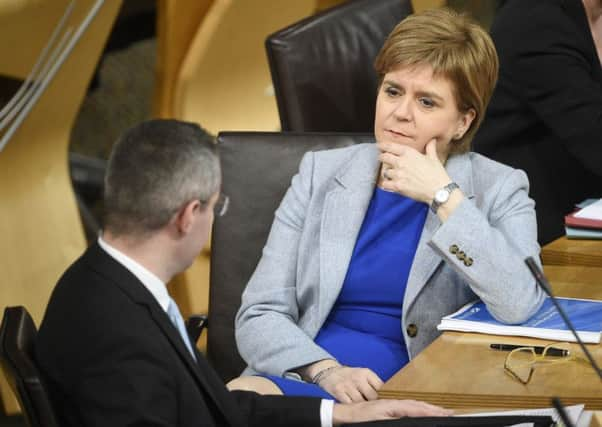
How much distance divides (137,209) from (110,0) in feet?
6.88

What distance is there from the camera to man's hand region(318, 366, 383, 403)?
2363mm

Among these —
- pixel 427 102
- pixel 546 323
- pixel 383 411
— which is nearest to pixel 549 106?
pixel 427 102

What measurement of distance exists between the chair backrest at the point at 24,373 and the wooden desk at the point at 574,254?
1.39 m

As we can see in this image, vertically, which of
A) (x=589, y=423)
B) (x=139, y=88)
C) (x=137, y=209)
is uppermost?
(x=137, y=209)

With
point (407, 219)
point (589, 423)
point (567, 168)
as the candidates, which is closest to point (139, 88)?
point (567, 168)

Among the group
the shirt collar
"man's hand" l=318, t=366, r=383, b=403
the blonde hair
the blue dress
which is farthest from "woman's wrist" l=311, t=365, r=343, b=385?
the shirt collar

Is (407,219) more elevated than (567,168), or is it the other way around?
(407,219)

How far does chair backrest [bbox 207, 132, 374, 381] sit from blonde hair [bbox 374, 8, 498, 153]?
0.29 meters

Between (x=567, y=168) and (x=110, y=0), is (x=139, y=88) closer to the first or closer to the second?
(x=110, y=0)

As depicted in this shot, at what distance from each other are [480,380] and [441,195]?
484 millimetres

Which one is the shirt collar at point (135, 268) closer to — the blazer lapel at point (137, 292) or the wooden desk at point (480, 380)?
the blazer lapel at point (137, 292)

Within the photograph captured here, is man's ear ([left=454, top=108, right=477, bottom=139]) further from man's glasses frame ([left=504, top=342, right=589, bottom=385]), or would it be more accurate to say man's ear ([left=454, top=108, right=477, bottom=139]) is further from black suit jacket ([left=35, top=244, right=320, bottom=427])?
black suit jacket ([left=35, top=244, right=320, bottom=427])

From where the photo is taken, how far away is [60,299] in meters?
1.74

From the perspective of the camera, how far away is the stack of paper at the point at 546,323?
231 centimetres
